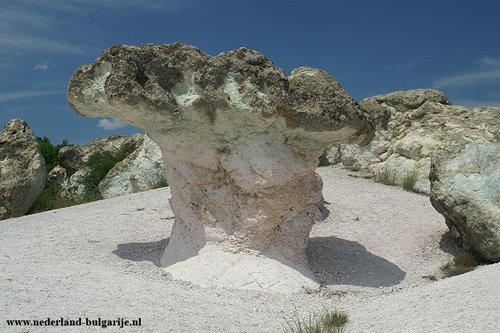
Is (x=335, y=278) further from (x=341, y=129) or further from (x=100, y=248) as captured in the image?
(x=100, y=248)

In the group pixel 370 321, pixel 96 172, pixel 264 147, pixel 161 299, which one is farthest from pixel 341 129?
pixel 96 172

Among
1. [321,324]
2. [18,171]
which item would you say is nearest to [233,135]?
[321,324]

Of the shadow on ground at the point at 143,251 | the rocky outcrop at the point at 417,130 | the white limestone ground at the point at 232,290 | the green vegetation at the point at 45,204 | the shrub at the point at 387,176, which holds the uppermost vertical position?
the rocky outcrop at the point at 417,130

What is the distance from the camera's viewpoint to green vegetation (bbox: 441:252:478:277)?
26.4ft

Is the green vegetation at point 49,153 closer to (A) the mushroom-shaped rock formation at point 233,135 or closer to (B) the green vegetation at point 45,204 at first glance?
(B) the green vegetation at point 45,204

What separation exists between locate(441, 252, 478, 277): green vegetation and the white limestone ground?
0.63 feet

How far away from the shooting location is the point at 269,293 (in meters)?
6.61

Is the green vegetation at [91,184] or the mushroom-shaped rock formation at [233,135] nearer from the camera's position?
the mushroom-shaped rock formation at [233,135]

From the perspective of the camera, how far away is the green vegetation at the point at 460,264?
26.4 feet

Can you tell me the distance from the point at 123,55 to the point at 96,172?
9.76 m

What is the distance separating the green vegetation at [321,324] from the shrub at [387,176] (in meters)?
8.19

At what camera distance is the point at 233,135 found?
23.9 feet

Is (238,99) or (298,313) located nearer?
(298,313)

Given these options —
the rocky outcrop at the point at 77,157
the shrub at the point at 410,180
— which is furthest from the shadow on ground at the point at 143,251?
the rocky outcrop at the point at 77,157
